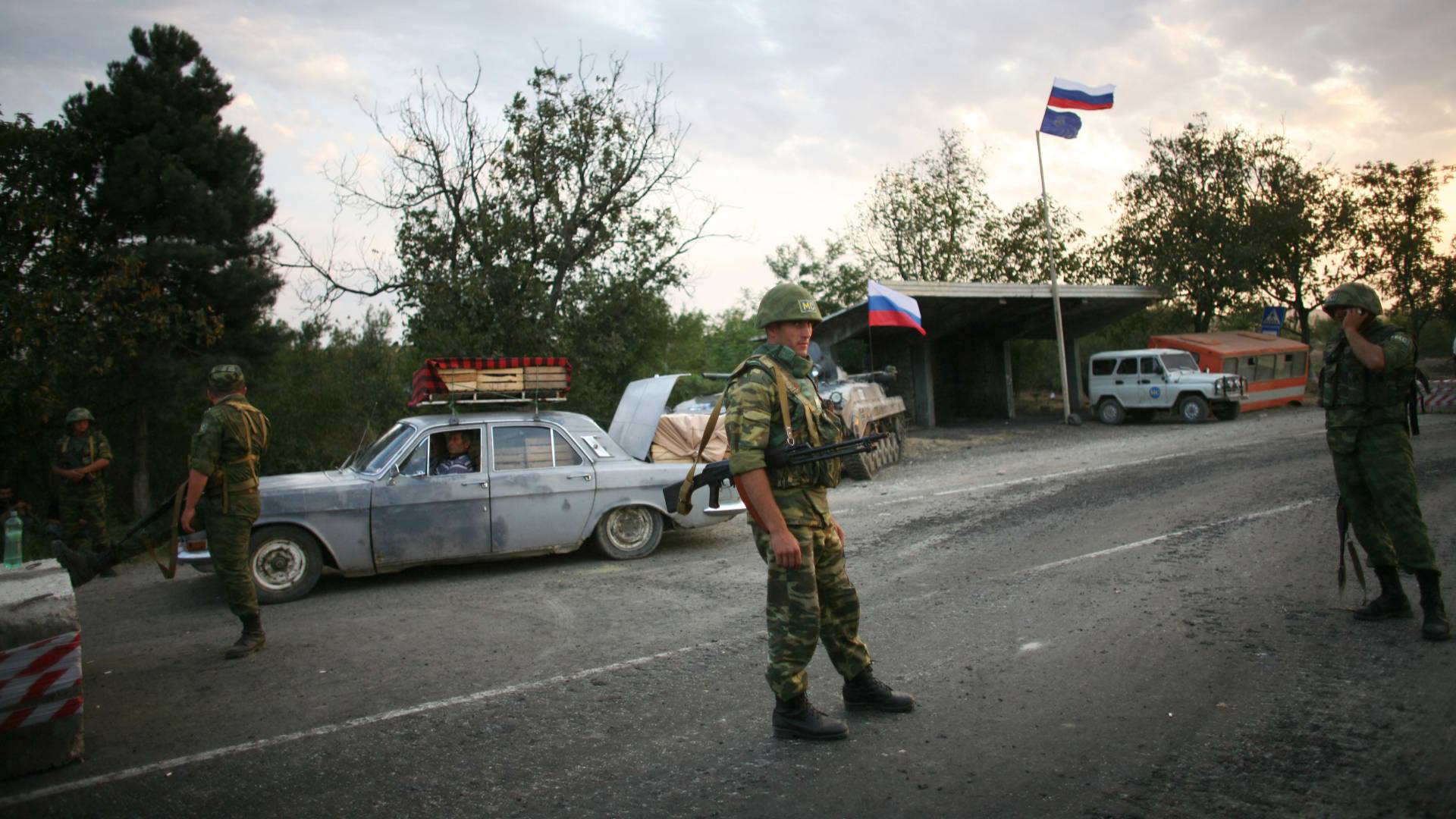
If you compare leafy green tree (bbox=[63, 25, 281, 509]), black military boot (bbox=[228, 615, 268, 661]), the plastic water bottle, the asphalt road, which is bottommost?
the asphalt road

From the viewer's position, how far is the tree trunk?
1650 cm

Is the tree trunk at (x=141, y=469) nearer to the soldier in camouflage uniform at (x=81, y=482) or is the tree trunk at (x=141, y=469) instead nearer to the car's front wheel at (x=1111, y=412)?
the soldier in camouflage uniform at (x=81, y=482)

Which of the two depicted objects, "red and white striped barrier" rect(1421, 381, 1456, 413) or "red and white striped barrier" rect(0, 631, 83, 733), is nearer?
"red and white striped barrier" rect(0, 631, 83, 733)

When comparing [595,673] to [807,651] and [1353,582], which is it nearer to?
[807,651]

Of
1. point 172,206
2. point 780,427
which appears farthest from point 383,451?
point 172,206

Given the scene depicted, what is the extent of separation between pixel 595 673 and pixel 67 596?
95.4 inches

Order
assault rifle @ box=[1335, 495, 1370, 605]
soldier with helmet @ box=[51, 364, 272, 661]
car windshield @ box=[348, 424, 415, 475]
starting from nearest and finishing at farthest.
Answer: assault rifle @ box=[1335, 495, 1370, 605] < soldier with helmet @ box=[51, 364, 272, 661] < car windshield @ box=[348, 424, 415, 475]

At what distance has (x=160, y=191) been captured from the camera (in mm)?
16250

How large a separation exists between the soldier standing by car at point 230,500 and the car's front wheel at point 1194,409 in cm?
2141

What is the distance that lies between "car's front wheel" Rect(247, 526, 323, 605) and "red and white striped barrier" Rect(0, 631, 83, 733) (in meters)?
3.00

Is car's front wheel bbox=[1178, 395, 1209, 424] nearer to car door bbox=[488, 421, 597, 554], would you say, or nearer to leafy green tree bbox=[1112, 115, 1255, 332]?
leafy green tree bbox=[1112, 115, 1255, 332]

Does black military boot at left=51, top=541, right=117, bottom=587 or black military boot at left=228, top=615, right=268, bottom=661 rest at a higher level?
black military boot at left=51, top=541, right=117, bottom=587

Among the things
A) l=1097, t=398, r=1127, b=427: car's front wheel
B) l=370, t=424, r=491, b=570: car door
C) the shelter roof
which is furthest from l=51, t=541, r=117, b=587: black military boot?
the shelter roof

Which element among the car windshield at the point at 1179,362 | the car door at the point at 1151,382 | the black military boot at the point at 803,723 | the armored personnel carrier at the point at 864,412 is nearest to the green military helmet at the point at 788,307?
the black military boot at the point at 803,723
